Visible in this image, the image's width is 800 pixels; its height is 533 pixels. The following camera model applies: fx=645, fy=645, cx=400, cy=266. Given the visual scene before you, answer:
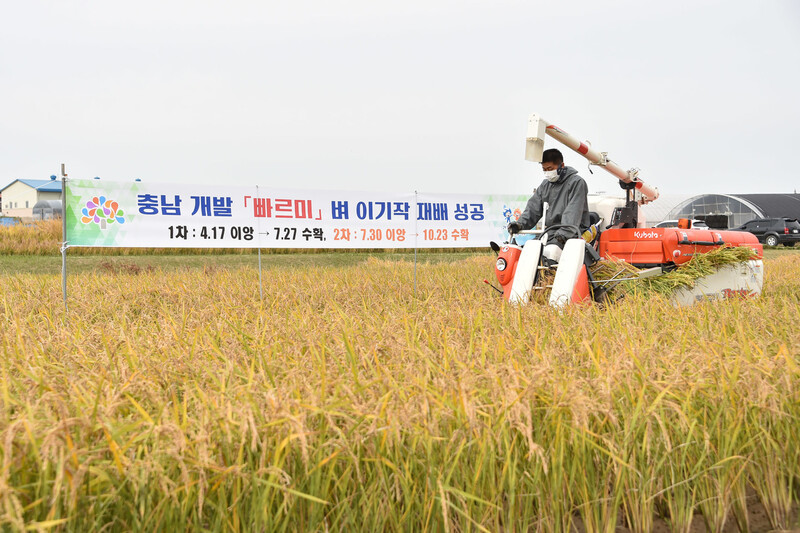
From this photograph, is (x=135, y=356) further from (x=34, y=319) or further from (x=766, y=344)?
(x=766, y=344)

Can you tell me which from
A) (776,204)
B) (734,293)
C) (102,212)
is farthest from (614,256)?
(776,204)

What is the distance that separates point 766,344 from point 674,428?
1364 mm

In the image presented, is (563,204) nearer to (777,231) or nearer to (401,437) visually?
(401,437)

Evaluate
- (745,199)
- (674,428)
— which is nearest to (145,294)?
(674,428)

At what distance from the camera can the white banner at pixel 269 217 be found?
24.7 feet

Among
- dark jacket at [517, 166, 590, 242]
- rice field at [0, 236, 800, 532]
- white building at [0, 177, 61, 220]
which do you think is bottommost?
rice field at [0, 236, 800, 532]

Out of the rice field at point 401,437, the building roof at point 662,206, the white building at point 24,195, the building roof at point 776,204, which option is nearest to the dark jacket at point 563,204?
the rice field at point 401,437

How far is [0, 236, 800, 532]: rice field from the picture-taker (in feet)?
6.41

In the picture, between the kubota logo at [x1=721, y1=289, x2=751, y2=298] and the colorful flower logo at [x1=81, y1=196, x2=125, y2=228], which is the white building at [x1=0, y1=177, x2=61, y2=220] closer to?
the colorful flower logo at [x1=81, y1=196, x2=125, y2=228]

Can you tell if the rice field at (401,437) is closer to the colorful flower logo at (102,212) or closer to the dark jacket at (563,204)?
the dark jacket at (563,204)

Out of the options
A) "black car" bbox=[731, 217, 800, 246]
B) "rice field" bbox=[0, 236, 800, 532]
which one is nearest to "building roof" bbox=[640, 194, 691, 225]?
"black car" bbox=[731, 217, 800, 246]

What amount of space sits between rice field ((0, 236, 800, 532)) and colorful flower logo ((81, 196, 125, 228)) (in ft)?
13.7

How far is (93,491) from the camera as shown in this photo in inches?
76.5

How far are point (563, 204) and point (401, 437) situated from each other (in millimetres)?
4282
